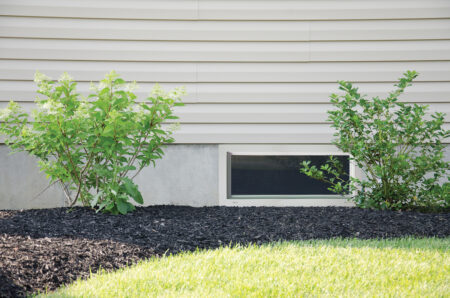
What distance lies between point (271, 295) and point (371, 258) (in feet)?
3.09

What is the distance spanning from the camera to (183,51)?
4.74 metres

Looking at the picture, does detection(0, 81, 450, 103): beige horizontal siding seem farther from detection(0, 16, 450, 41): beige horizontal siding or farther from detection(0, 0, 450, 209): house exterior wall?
detection(0, 16, 450, 41): beige horizontal siding

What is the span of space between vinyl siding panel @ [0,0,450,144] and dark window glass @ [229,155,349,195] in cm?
30

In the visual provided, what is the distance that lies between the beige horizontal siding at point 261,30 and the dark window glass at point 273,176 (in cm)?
136

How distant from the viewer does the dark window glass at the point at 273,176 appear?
4953 millimetres

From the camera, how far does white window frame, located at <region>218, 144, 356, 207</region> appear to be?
15.6ft

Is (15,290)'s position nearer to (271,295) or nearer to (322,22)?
(271,295)

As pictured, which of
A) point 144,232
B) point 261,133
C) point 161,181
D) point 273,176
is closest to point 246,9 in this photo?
point 261,133

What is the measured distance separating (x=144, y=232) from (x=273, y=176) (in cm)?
214

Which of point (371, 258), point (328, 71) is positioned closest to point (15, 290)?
point (371, 258)

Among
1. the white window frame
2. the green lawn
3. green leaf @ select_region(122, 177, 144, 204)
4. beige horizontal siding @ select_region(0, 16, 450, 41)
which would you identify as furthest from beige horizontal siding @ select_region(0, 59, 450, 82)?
the green lawn

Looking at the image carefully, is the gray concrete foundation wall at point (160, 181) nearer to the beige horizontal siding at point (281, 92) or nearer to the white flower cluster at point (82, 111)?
the beige horizontal siding at point (281, 92)

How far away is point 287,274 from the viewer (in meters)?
2.40

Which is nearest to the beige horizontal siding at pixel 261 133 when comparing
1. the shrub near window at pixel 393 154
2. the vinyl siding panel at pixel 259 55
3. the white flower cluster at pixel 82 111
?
the vinyl siding panel at pixel 259 55
